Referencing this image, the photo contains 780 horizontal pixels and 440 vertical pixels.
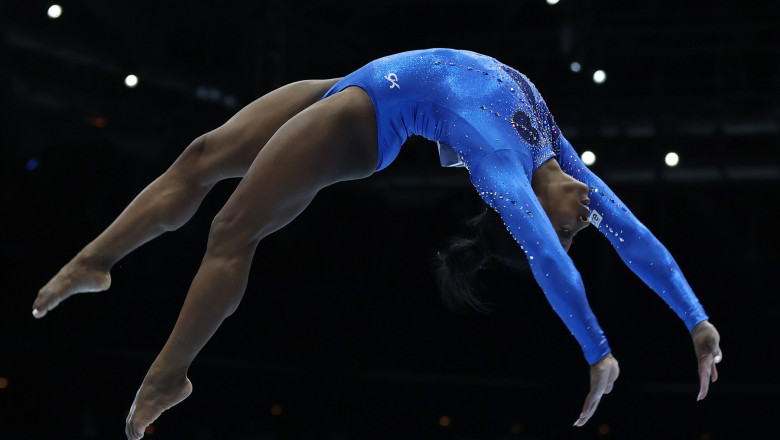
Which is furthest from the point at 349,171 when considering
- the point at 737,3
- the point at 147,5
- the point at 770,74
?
the point at 737,3

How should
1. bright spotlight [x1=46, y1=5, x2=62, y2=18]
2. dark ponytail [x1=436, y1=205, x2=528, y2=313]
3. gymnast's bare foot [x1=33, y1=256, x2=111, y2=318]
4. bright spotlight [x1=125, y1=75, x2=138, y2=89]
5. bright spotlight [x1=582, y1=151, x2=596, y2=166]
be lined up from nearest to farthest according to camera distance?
gymnast's bare foot [x1=33, y1=256, x2=111, y2=318], dark ponytail [x1=436, y1=205, x2=528, y2=313], bright spotlight [x1=46, y1=5, x2=62, y2=18], bright spotlight [x1=582, y1=151, x2=596, y2=166], bright spotlight [x1=125, y1=75, x2=138, y2=89]

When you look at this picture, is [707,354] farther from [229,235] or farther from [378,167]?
[229,235]

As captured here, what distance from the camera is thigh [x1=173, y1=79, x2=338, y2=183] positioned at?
9.14ft

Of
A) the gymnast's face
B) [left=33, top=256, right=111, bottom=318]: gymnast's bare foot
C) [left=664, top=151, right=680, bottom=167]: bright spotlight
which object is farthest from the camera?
[left=664, top=151, right=680, bottom=167]: bright spotlight

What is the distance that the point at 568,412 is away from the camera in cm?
657

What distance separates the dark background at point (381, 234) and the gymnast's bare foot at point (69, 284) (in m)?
2.83

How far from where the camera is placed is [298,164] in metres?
2.57

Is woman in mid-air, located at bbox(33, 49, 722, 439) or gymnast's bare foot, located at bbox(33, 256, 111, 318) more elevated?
woman in mid-air, located at bbox(33, 49, 722, 439)

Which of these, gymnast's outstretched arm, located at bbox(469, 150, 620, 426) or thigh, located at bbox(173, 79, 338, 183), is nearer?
gymnast's outstretched arm, located at bbox(469, 150, 620, 426)

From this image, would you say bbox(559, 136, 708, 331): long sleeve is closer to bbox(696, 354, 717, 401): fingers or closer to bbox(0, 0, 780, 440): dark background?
bbox(696, 354, 717, 401): fingers

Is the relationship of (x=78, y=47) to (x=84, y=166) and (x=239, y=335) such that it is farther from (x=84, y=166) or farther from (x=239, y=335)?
(x=239, y=335)

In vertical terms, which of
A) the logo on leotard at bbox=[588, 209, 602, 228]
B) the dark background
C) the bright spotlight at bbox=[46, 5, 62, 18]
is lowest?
the dark background

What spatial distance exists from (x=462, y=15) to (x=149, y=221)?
4348mm

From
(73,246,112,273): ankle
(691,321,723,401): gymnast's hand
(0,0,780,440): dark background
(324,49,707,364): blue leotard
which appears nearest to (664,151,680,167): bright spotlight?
(0,0,780,440): dark background
